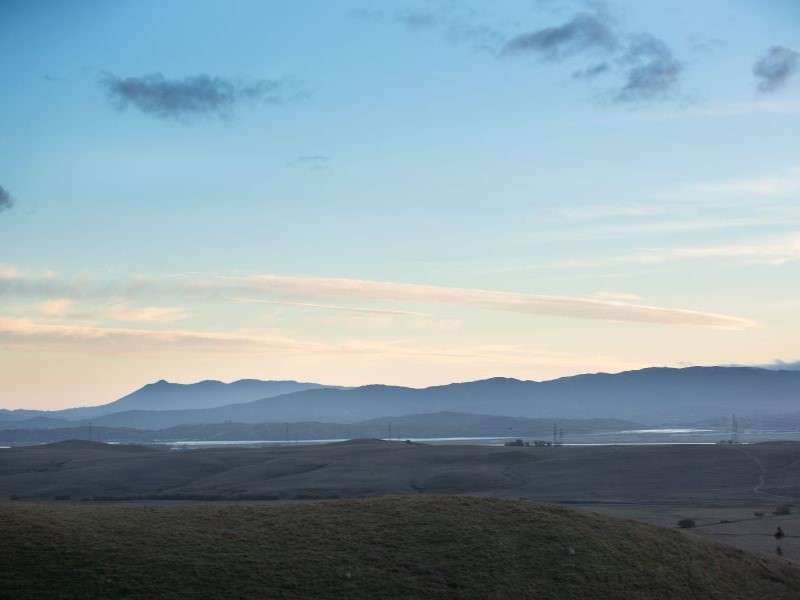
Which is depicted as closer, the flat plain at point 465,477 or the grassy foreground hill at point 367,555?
the grassy foreground hill at point 367,555

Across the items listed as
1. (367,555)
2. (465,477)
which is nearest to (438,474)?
(465,477)

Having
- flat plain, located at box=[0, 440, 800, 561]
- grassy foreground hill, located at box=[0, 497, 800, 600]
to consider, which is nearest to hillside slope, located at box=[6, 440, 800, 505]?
flat plain, located at box=[0, 440, 800, 561]

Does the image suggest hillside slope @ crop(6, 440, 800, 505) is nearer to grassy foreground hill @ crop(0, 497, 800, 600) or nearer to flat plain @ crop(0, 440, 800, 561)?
flat plain @ crop(0, 440, 800, 561)

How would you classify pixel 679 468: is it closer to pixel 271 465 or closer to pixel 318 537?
pixel 271 465

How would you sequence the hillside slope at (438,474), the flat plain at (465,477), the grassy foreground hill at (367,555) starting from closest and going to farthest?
the grassy foreground hill at (367,555) < the flat plain at (465,477) < the hillside slope at (438,474)

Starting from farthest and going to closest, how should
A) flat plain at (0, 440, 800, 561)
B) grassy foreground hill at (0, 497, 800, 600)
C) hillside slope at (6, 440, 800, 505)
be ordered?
hillside slope at (6, 440, 800, 505)
flat plain at (0, 440, 800, 561)
grassy foreground hill at (0, 497, 800, 600)

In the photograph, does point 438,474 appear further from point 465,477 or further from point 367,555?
point 367,555

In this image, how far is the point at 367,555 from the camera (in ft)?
105

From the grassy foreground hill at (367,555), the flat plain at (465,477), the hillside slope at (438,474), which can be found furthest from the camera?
the hillside slope at (438,474)

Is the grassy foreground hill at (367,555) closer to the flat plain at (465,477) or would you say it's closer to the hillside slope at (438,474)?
the flat plain at (465,477)

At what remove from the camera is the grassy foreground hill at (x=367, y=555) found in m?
28.0

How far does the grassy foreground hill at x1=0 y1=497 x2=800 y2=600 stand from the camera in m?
28.0

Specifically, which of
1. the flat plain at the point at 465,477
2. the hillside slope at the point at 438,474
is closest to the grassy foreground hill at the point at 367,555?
the flat plain at the point at 465,477

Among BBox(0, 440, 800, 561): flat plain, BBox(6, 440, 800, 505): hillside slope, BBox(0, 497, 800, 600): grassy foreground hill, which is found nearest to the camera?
BBox(0, 497, 800, 600): grassy foreground hill
